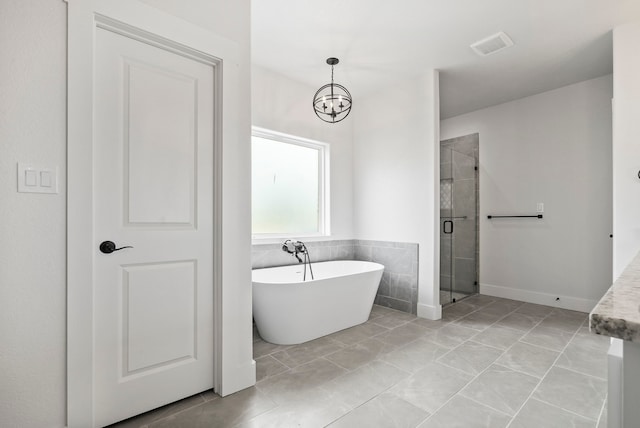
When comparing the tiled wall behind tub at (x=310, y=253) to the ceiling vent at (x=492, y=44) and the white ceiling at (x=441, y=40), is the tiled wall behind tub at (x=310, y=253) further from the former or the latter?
the ceiling vent at (x=492, y=44)

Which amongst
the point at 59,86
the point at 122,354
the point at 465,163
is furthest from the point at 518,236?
the point at 59,86

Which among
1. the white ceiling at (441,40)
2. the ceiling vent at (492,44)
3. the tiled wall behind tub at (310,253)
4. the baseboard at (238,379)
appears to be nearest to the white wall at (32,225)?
the baseboard at (238,379)

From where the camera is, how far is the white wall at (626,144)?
7.87ft

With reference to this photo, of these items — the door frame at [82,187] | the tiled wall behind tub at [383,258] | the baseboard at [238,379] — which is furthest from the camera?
the tiled wall behind tub at [383,258]

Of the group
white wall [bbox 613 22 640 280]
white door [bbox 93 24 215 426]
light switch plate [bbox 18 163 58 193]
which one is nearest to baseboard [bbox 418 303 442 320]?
white wall [bbox 613 22 640 280]

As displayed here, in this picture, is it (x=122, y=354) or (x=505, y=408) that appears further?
(x=505, y=408)

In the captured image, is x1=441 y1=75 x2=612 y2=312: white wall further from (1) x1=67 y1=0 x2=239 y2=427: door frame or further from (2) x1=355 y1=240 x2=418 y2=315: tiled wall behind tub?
(1) x1=67 y1=0 x2=239 y2=427: door frame

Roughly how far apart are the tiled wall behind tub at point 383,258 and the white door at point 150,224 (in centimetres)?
136

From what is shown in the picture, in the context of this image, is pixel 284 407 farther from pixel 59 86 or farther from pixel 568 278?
pixel 568 278

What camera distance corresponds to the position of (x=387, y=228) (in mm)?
3742

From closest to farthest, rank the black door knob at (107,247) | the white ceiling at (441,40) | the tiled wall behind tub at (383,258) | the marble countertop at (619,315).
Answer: the marble countertop at (619,315)
the black door knob at (107,247)
the white ceiling at (441,40)
the tiled wall behind tub at (383,258)

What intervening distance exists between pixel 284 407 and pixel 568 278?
3.62 metres

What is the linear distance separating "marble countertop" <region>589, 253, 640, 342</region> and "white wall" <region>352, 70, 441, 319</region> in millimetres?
2648

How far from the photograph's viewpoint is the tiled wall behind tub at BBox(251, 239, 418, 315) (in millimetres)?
3284
